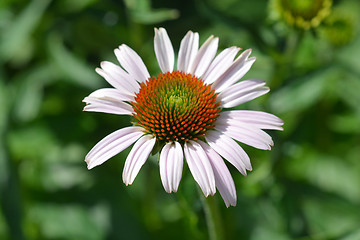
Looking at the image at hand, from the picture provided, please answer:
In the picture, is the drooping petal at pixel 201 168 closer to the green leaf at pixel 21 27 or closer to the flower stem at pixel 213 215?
the flower stem at pixel 213 215

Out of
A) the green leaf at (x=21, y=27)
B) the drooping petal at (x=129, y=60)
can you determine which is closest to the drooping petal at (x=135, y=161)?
the drooping petal at (x=129, y=60)

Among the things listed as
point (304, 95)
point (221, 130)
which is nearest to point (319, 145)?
point (304, 95)

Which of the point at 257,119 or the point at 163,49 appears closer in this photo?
the point at 257,119

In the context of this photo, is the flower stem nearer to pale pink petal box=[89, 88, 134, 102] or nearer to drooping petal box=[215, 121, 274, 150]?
drooping petal box=[215, 121, 274, 150]

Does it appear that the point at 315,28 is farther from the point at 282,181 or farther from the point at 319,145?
the point at 319,145

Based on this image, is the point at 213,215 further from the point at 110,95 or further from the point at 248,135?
the point at 110,95

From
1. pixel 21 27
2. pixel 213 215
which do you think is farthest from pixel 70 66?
pixel 213 215
